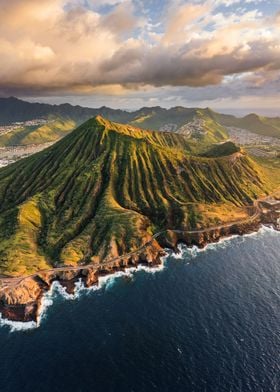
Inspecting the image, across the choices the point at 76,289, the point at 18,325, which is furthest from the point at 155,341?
the point at 18,325

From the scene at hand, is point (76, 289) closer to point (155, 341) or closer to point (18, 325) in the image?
point (18, 325)

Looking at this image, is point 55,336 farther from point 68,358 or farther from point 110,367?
point 110,367

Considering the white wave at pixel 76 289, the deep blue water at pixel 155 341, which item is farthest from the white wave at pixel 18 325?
the white wave at pixel 76 289

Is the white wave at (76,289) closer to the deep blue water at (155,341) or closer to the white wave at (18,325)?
the deep blue water at (155,341)

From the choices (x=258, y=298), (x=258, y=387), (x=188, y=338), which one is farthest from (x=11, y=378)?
(x=258, y=298)

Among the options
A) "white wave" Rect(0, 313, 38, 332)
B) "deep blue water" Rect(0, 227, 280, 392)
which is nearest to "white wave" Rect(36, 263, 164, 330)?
"deep blue water" Rect(0, 227, 280, 392)

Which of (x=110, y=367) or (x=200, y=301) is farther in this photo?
(x=200, y=301)

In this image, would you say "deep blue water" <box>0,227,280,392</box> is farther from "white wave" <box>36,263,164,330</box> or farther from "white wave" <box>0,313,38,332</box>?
"white wave" <box>0,313,38,332</box>

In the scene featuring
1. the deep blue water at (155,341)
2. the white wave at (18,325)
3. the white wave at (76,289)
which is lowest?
the white wave at (76,289)
